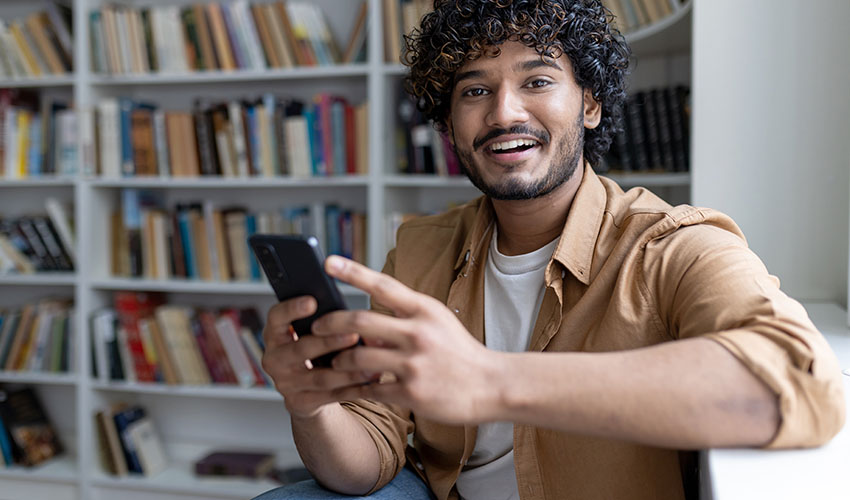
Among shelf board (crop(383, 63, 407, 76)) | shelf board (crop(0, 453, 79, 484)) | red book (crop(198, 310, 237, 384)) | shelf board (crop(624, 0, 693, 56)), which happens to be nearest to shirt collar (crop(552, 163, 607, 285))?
shelf board (crop(624, 0, 693, 56))

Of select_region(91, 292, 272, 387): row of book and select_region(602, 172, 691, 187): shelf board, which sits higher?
select_region(602, 172, 691, 187): shelf board

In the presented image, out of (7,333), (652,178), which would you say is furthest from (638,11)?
(7,333)

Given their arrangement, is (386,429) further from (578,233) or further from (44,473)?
(44,473)

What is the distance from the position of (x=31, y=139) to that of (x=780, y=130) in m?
2.78

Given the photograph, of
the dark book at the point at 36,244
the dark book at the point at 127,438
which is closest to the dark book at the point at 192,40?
the dark book at the point at 36,244

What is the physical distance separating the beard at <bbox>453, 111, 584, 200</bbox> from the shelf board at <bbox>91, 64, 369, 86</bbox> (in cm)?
135

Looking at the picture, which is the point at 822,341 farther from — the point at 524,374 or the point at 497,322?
the point at 497,322

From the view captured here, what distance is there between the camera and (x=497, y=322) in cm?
130

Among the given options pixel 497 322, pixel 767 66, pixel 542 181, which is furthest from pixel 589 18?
pixel 497 322

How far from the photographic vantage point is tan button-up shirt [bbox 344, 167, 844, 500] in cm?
73

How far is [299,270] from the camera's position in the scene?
817 mm

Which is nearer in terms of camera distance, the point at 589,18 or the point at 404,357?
the point at 404,357

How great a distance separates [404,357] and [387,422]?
589mm

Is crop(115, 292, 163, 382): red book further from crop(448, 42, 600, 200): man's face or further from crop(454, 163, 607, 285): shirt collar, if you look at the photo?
crop(448, 42, 600, 200): man's face
